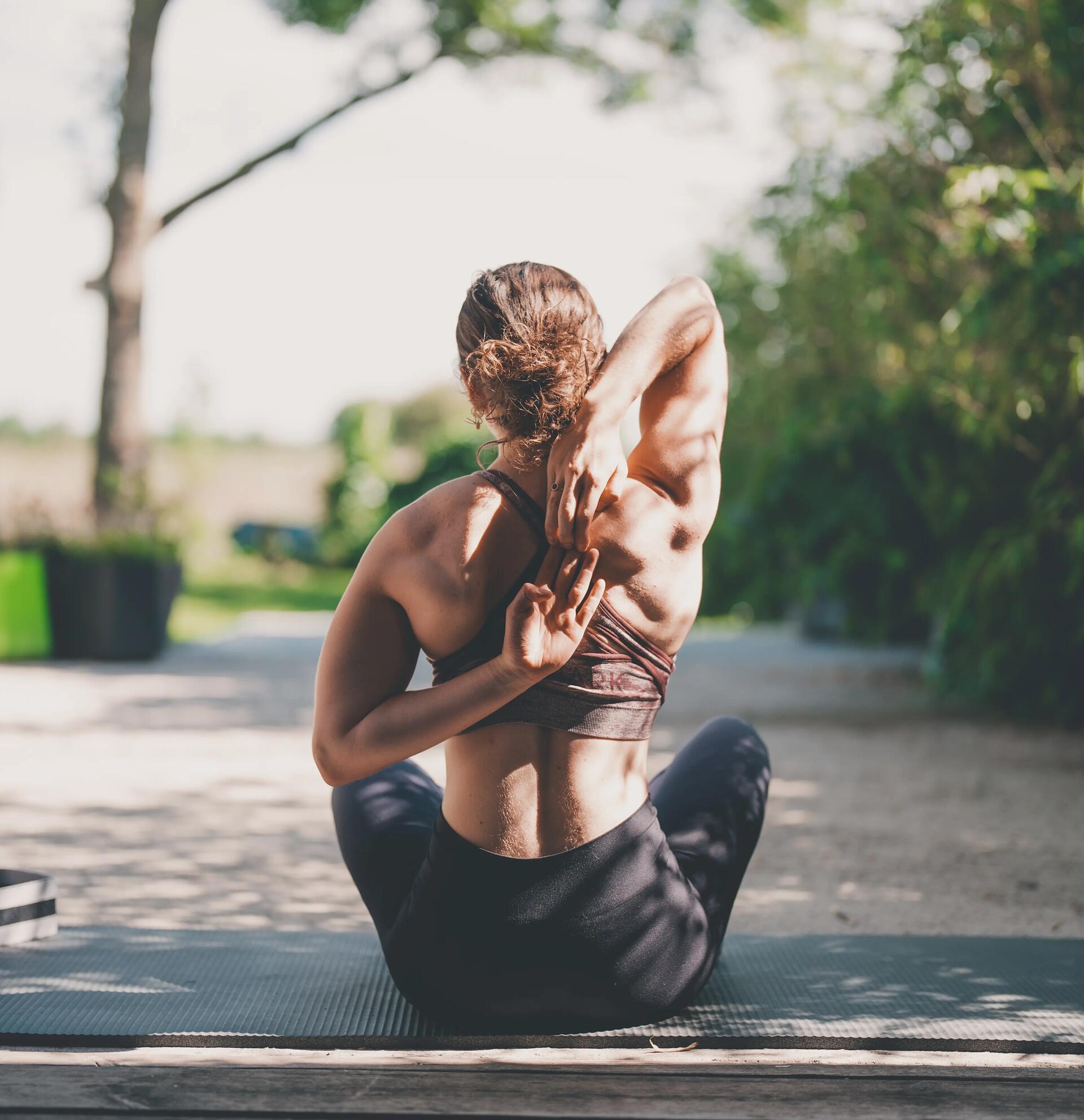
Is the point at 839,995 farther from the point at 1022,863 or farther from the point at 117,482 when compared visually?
the point at 117,482

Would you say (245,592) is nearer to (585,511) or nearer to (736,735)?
(736,735)

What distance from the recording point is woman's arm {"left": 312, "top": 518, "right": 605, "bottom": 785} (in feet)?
5.74

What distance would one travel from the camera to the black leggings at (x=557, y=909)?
193 centimetres

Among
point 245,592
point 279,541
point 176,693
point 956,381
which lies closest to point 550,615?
point 956,381


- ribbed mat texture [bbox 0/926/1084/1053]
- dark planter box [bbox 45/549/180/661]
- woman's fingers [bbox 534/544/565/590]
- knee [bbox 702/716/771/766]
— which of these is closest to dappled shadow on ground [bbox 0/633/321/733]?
dark planter box [bbox 45/549/180/661]

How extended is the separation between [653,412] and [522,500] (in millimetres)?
350

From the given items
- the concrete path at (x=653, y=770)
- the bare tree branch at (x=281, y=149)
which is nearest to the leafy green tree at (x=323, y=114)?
the bare tree branch at (x=281, y=149)

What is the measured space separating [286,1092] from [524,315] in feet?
3.94

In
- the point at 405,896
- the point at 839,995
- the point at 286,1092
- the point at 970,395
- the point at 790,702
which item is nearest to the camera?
the point at 286,1092

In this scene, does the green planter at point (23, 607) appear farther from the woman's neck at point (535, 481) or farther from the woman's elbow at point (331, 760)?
the woman's neck at point (535, 481)

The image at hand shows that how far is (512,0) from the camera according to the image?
13.7 meters

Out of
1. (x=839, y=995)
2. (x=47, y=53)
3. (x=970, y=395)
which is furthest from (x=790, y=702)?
(x=47, y=53)

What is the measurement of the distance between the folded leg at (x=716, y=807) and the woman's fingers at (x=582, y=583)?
0.62 metres

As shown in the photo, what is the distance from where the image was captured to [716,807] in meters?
2.25
